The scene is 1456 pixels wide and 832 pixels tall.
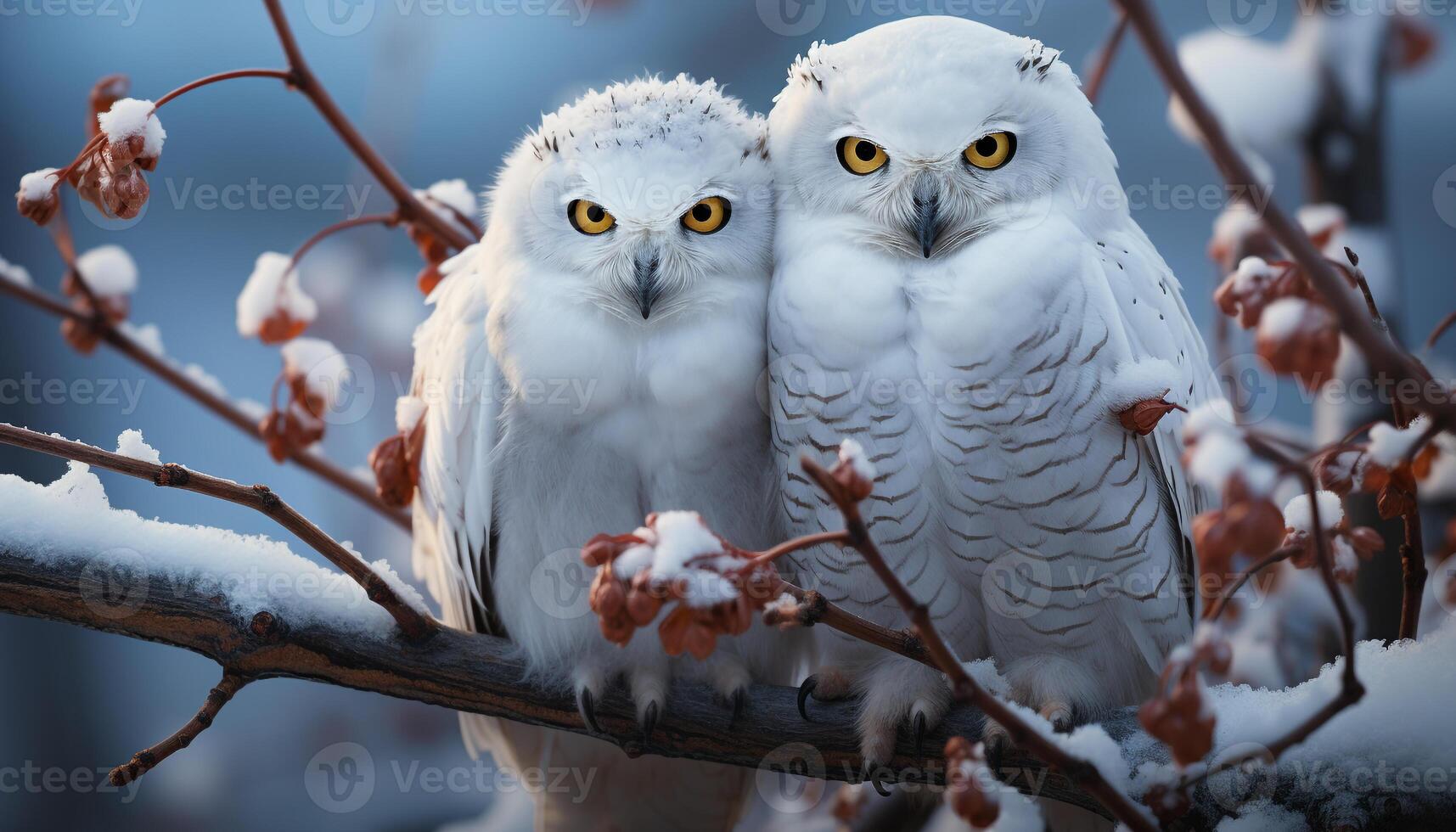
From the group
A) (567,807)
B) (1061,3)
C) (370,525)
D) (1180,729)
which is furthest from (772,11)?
(1180,729)

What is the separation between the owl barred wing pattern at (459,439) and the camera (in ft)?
5.02

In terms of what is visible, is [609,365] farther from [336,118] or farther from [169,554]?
[169,554]

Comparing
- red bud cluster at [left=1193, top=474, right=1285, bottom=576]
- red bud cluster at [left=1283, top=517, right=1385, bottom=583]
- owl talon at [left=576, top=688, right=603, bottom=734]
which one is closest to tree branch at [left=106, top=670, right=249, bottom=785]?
owl talon at [left=576, top=688, right=603, bottom=734]

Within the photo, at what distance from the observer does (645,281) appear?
4.66 feet

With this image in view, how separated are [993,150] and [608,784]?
3.80 ft

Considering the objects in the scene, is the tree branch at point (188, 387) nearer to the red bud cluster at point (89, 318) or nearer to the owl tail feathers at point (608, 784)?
the red bud cluster at point (89, 318)

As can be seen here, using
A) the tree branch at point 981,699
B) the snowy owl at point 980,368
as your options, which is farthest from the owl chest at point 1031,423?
the tree branch at point 981,699

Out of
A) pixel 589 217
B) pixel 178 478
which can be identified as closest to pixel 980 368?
pixel 589 217

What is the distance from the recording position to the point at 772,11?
2.60m

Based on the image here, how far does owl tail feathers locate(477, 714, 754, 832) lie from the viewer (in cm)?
180

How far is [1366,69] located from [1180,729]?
1144 millimetres

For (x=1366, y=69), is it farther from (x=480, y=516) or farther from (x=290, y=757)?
(x=290, y=757)

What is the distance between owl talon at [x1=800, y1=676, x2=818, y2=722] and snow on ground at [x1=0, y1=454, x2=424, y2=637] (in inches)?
19.0

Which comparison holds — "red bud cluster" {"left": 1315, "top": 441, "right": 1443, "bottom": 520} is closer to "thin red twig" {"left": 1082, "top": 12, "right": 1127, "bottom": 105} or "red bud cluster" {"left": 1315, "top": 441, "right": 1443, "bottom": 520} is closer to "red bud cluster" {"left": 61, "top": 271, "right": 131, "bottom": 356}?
"thin red twig" {"left": 1082, "top": 12, "right": 1127, "bottom": 105}
